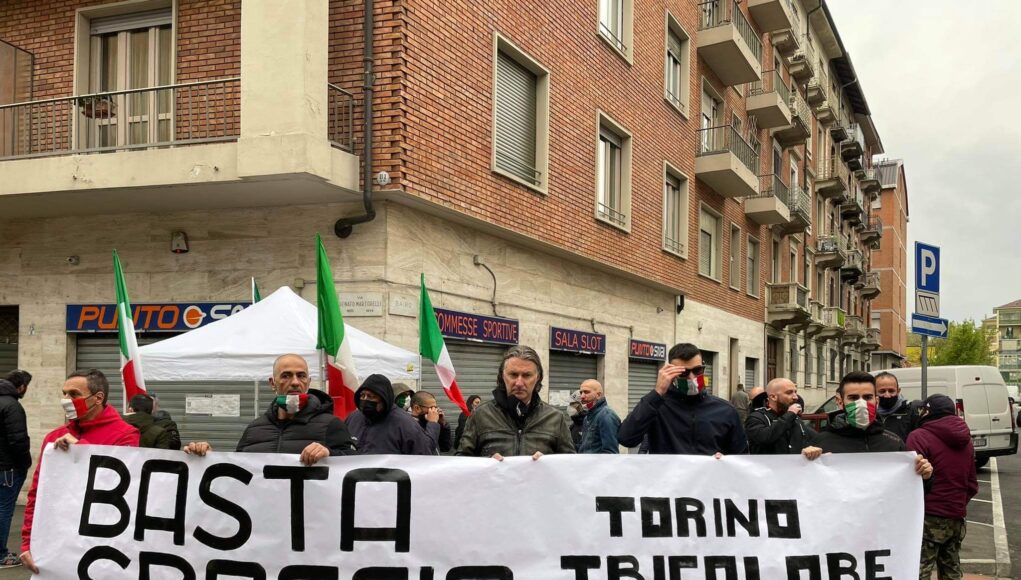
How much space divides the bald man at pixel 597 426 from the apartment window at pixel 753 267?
2105 cm

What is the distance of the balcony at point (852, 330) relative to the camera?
48.2m

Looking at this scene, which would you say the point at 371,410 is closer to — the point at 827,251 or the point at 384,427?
the point at 384,427

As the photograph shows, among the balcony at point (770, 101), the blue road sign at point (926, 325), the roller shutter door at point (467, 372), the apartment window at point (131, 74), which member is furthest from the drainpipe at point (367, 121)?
the balcony at point (770, 101)

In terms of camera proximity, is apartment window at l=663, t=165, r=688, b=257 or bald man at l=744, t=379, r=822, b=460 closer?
bald man at l=744, t=379, r=822, b=460

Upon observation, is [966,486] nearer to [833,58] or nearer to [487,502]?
[487,502]

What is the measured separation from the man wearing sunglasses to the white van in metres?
14.5

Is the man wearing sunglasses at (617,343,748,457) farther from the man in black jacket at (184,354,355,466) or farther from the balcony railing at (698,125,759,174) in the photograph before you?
the balcony railing at (698,125,759,174)

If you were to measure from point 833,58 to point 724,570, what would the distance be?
139 feet

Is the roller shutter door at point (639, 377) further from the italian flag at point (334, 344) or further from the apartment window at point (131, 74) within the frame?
the italian flag at point (334, 344)

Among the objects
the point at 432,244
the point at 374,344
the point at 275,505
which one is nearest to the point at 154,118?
the point at 432,244

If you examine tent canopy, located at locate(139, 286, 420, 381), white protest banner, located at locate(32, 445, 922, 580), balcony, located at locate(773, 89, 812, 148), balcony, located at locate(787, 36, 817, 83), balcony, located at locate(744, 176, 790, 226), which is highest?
balcony, located at locate(787, 36, 817, 83)

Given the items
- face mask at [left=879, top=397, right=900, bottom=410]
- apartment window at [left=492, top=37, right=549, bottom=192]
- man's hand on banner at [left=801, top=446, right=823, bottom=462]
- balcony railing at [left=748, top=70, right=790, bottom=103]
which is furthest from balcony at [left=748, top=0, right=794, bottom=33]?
man's hand on banner at [left=801, top=446, right=823, bottom=462]

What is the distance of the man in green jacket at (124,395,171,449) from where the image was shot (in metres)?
7.02

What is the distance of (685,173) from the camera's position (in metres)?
22.3
